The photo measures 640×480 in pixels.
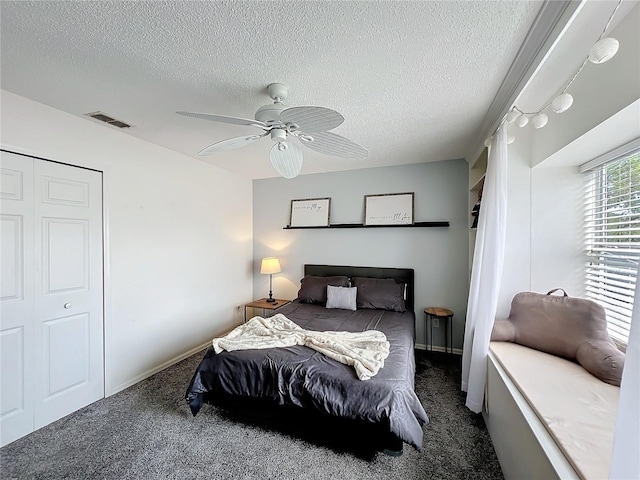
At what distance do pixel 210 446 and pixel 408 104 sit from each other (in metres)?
2.85

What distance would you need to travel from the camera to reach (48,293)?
213 cm

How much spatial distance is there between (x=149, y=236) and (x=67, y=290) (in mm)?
839

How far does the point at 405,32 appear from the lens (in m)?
1.36

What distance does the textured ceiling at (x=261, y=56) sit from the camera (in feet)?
4.08

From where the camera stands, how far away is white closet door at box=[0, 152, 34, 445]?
1896 mm

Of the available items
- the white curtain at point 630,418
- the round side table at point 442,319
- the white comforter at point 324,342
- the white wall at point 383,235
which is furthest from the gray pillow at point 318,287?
the white curtain at point 630,418

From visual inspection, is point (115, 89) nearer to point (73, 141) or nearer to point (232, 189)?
point (73, 141)

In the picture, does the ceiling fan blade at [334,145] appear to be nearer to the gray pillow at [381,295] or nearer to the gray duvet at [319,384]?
the gray duvet at [319,384]

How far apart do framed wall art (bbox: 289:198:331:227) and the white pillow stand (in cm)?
105

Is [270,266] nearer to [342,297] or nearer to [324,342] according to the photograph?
[342,297]

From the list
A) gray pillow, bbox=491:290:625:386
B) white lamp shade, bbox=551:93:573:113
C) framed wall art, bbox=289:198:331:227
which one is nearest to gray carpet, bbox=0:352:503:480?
gray pillow, bbox=491:290:625:386

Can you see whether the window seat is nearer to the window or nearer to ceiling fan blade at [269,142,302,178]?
the window

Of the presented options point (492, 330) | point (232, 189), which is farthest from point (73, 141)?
point (492, 330)

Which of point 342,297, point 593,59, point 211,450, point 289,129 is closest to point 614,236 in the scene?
point 593,59
